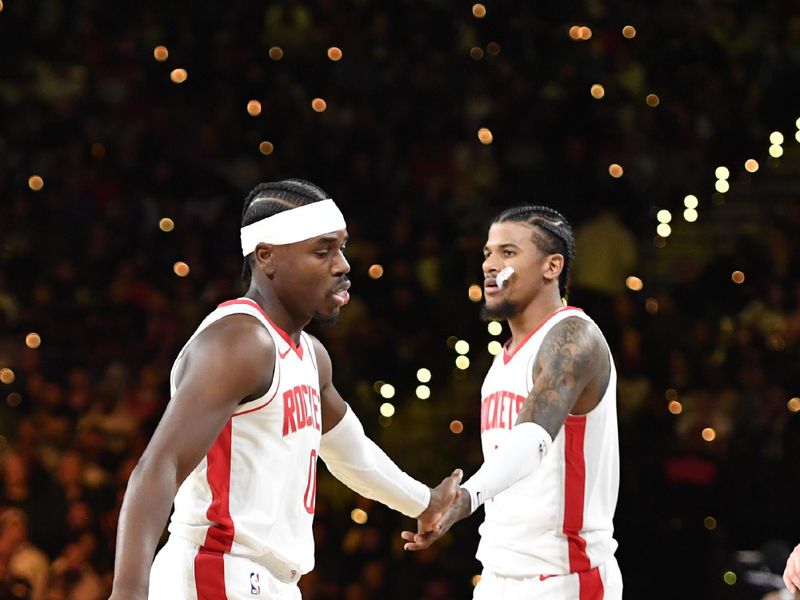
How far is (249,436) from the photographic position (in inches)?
140

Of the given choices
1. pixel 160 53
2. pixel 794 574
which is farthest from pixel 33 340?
pixel 794 574

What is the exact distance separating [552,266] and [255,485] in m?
1.67

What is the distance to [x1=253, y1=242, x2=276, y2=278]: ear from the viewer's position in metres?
3.85

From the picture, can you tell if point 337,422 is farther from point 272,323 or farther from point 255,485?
point 255,485

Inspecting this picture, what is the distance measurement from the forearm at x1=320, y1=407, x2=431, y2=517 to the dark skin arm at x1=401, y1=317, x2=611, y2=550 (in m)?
0.15

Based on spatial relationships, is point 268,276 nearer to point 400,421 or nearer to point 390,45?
point 400,421

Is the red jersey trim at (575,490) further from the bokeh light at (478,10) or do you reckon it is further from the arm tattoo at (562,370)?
the bokeh light at (478,10)

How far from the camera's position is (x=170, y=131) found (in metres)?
10.3

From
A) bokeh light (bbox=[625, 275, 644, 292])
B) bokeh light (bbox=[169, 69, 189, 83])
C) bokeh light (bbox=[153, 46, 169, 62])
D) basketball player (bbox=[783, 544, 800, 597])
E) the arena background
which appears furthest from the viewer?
bokeh light (bbox=[153, 46, 169, 62])

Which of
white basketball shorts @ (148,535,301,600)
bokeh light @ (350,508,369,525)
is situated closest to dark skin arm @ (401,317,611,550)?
white basketball shorts @ (148,535,301,600)

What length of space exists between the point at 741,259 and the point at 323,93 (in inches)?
141

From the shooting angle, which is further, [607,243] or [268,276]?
[607,243]

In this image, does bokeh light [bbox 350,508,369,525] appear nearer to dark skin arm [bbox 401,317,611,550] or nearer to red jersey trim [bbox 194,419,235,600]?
dark skin arm [bbox 401,317,611,550]

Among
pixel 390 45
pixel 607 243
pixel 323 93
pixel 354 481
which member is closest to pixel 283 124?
pixel 323 93
